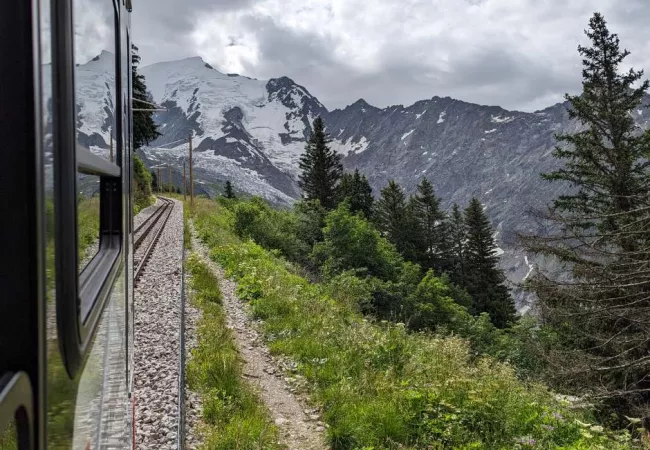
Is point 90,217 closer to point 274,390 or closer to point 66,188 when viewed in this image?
point 66,188

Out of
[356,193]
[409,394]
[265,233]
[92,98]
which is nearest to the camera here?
[92,98]

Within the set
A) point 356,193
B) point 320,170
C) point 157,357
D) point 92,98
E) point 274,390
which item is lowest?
point 274,390

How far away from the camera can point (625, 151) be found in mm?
17844

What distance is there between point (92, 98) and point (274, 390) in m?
6.17

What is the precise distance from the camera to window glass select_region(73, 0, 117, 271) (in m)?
1.24

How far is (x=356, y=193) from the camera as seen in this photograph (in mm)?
47906

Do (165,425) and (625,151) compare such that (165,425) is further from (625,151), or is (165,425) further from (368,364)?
(625,151)

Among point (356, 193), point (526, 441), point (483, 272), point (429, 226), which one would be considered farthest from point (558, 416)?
point (429, 226)

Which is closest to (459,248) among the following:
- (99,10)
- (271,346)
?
(271,346)

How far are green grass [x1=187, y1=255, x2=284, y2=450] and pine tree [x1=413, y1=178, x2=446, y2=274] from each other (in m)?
41.5

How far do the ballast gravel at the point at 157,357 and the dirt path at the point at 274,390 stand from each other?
3.73ft

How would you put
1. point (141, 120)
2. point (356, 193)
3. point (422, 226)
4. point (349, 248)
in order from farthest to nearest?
point (422, 226), point (356, 193), point (141, 120), point (349, 248)

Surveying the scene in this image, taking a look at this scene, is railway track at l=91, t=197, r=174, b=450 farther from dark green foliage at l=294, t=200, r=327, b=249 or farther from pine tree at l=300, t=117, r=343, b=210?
pine tree at l=300, t=117, r=343, b=210

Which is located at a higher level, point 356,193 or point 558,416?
point 356,193
